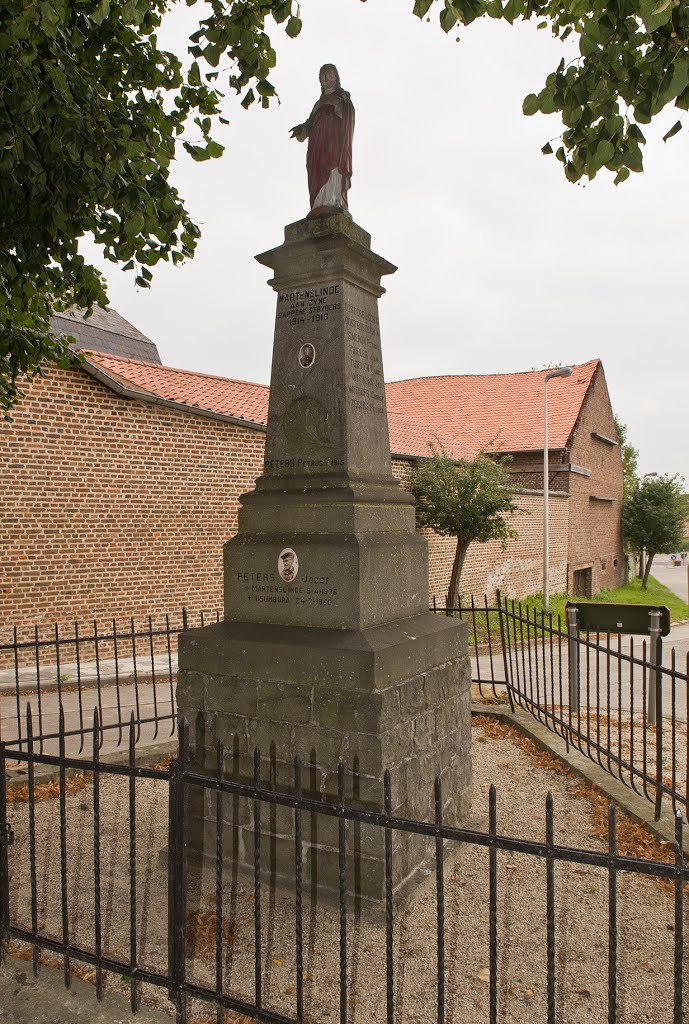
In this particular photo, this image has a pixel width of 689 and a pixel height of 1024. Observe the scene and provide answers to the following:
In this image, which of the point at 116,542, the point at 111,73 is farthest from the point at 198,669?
the point at 116,542

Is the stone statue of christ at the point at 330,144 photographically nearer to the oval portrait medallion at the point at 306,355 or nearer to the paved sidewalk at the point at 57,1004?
the oval portrait medallion at the point at 306,355

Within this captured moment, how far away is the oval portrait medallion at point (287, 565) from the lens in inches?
151

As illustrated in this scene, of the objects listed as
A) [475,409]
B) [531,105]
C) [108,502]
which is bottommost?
[108,502]

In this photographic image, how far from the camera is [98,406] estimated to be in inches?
392

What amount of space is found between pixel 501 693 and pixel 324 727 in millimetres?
5271

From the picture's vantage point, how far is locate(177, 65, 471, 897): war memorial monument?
343 centimetres

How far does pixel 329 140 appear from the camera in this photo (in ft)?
13.6

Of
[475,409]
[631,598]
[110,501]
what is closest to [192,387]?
[110,501]

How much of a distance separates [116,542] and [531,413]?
60.6ft

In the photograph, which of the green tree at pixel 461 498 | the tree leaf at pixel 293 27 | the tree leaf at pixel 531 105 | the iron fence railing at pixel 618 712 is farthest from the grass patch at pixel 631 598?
the tree leaf at pixel 531 105

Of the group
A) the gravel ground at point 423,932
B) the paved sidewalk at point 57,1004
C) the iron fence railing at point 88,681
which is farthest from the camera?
the iron fence railing at point 88,681

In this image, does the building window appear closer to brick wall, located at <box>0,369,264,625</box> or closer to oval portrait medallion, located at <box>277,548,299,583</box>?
brick wall, located at <box>0,369,264,625</box>

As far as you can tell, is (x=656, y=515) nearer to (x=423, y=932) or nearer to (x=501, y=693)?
(x=501, y=693)

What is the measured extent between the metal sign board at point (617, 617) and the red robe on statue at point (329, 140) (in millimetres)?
4327
